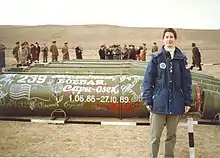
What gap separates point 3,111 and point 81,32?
9.25 metres

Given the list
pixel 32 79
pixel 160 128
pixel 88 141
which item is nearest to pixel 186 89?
pixel 160 128

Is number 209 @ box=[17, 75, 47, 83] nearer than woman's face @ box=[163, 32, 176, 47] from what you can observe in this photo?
No

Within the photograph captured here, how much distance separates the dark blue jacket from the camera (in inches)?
76.4

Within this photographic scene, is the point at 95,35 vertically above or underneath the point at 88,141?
above

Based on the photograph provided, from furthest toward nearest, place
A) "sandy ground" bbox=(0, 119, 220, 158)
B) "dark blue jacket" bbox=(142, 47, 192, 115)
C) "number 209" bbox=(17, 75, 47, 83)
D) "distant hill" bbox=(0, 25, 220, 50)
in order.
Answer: "distant hill" bbox=(0, 25, 220, 50), "number 209" bbox=(17, 75, 47, 83), "sandy ground" bbox=(0, 119, 220, 158), "dark blue jacket" bbox=(142, 47, 192, 115)

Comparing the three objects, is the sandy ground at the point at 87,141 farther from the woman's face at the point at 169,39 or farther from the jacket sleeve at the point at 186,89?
the woman's face at the point at 169,39

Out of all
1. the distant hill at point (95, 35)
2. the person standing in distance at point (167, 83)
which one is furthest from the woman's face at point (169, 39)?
the distant hill at point (95, 35)

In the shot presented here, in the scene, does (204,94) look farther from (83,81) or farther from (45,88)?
(45,88)

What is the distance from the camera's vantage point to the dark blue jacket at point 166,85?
194cm

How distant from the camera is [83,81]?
11.9 feet

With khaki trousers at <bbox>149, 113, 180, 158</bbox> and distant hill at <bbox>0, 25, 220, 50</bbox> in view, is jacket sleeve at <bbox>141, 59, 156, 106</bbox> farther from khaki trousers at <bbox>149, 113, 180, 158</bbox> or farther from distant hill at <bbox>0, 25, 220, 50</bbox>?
distant hill at <bbox>0, 25, 220, 50</bbox>

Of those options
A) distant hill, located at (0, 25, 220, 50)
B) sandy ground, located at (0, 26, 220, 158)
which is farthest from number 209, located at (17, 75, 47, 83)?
distant hill, located at (0, 25, 220, 50)

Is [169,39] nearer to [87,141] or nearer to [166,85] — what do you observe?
[166,85]

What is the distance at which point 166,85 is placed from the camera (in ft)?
6.39
